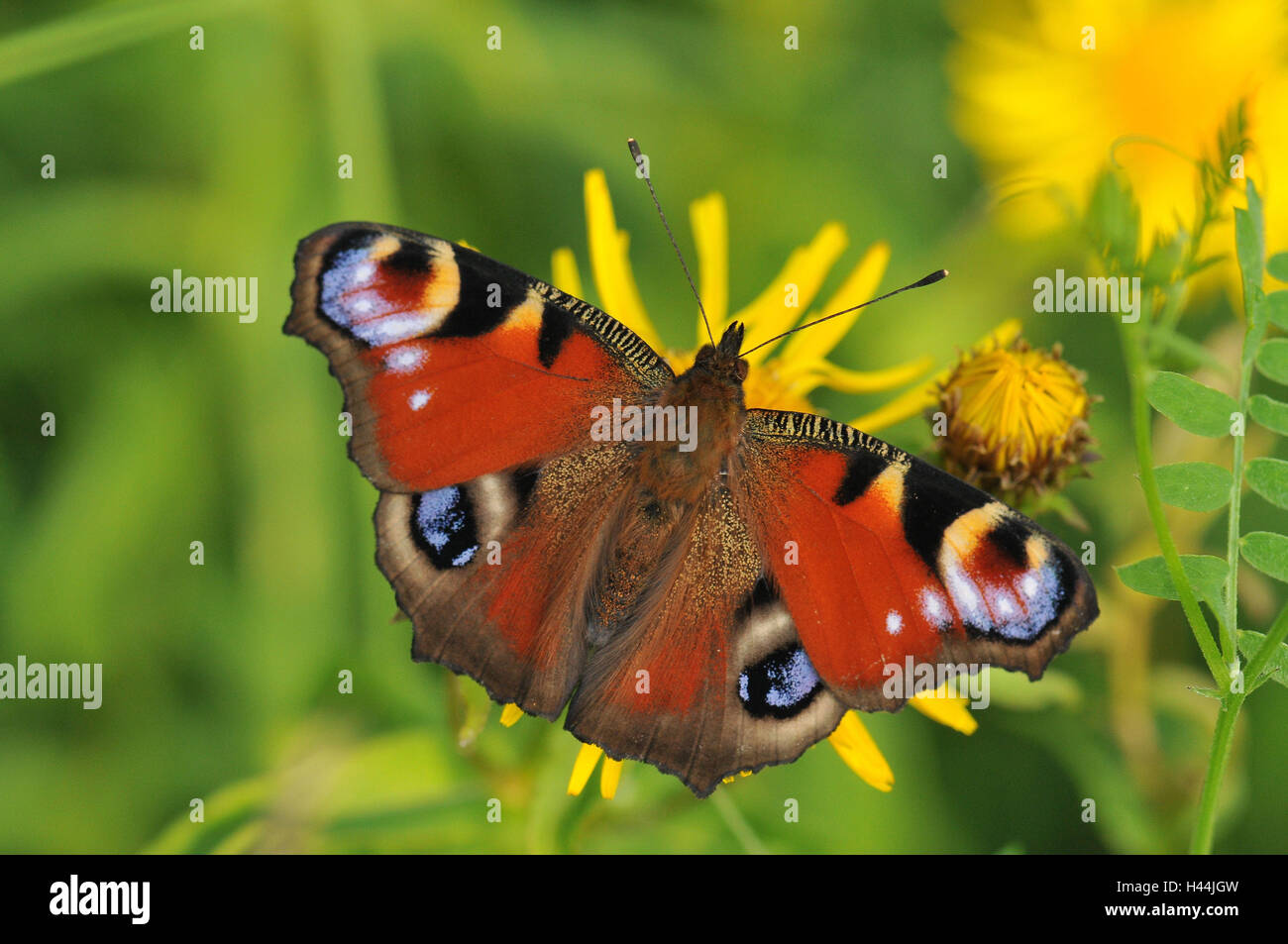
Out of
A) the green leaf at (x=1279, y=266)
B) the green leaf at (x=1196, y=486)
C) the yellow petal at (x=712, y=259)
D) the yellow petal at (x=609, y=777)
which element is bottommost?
the yellow petal at (x=609, y=777)

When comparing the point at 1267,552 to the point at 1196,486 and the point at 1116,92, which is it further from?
the point at 1116,92

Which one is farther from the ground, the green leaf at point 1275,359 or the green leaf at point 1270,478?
the green leaf at point 1275,359

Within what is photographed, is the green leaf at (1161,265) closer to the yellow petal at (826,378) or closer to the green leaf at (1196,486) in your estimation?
the green leaf at (1196,486)

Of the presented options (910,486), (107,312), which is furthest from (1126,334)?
(107,312)

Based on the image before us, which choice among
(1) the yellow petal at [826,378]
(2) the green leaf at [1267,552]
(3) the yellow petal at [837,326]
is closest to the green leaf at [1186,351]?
(2) the green leaf at [1267,552]

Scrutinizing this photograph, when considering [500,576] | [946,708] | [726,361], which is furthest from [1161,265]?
[500,576]

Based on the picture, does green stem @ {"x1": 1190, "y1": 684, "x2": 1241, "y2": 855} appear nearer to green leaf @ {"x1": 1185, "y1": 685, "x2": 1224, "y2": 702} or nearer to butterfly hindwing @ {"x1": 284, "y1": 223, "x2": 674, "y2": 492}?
green leaf @ {"x1": 1185, "y1": 685, "x2": 1224, "y2": 702}
